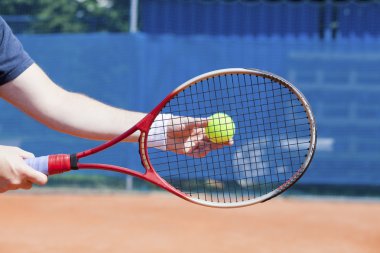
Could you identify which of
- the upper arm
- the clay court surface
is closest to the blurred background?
the clay court surface

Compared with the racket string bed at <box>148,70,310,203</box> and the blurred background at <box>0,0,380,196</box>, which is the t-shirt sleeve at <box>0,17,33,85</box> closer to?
the racket string bed at <box>148,70,310,203</box>

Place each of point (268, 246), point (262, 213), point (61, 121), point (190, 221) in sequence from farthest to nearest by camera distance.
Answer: point (262, 213), point (190, 221), point (268, 246), point (61, 121)

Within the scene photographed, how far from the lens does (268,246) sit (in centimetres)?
433

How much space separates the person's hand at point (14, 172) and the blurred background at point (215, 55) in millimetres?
4370

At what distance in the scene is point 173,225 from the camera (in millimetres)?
5066

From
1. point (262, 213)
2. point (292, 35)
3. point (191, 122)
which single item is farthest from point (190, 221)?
point (191, 122)

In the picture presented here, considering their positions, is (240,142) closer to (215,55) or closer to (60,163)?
(60,163)

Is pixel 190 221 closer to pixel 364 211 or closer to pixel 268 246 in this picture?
pixel 268 246

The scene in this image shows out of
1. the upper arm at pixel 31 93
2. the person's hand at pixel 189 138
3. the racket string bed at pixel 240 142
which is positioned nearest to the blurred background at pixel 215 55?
the racket string bed at pixel 240 142

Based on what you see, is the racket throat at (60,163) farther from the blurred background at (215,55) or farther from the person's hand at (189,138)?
the blurred background at (215,55)

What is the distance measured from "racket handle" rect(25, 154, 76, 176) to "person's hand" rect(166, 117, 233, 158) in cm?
30

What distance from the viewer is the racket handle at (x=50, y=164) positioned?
5.85 ft

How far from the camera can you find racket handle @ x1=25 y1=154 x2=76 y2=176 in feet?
5.85

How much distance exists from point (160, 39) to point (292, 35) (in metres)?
1.18
